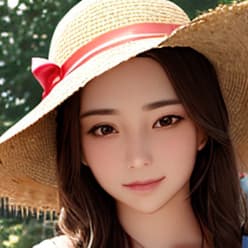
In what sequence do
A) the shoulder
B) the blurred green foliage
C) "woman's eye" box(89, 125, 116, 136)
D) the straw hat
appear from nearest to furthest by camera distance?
1. the straw hat
2. "woman's eye" box(89, 125, 116, 136)
3. the shoulder
4. the blurred green foliage

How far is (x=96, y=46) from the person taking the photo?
1.49m

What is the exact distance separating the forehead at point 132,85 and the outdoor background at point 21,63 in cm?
221

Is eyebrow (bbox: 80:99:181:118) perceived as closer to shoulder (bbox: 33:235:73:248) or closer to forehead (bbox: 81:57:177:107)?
forehead (bbox: 81:57:177:107)

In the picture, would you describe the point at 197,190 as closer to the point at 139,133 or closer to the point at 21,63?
the point at 139,133

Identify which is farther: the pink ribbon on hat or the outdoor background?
the outdoor background

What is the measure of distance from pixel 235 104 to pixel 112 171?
0.29m

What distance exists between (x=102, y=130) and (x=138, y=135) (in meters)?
0.08

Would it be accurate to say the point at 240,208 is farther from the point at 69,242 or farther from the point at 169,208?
the point at 69,242

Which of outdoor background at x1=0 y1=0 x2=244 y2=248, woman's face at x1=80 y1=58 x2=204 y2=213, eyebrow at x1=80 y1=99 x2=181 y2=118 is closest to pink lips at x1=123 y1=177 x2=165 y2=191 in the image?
woman's face at x1=80 y1=58 x2=204 y2=213

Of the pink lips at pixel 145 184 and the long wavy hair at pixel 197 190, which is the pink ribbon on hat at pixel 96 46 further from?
the pink lips at pixel 145 184

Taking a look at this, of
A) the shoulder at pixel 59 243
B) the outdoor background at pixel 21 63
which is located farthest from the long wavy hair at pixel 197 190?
the outdoor background at pixel 21 63

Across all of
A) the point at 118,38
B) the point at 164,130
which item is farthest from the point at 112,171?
the point at 118,38

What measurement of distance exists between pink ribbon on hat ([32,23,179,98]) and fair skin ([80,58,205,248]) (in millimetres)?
43

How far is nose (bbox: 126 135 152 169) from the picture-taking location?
1.45 meters
